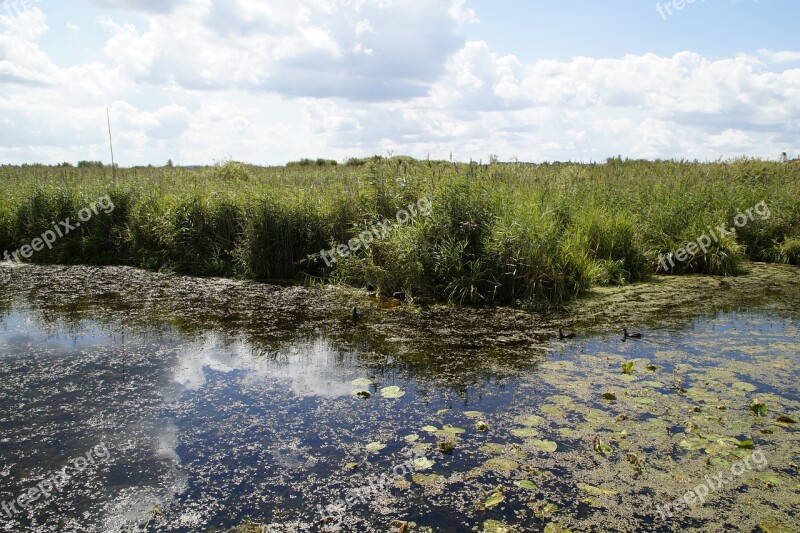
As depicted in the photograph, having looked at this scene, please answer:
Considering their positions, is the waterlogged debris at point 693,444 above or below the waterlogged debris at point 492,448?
above

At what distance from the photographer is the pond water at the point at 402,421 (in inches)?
124

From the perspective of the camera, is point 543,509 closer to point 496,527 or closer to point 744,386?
point 496,527

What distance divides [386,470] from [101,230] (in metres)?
11.1

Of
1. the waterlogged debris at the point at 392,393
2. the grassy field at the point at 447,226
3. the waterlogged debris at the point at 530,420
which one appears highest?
the grassy field at the point at 447,226

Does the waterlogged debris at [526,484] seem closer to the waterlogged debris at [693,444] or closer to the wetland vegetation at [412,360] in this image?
the wetland vegetation at [412,360]

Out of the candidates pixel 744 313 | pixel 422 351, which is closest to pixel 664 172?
pixel 744 313

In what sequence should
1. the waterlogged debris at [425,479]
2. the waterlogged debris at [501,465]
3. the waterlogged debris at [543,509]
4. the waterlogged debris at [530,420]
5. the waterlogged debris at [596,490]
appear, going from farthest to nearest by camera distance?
1. the waterlogged debris at [530,420]
2. the waterlogged debris at [501,465]
3. the waterlogged debris at [425,479]
4. the waterlogged debris at [596,490]
5. the waterlogged debris at [543,509]

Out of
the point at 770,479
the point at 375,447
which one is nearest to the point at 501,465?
the point at 375,447

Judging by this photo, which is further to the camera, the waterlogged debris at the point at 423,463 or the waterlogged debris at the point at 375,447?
the waterlogged debris at the point at 375,447

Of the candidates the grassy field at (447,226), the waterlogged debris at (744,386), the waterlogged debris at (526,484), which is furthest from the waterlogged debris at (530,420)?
the grassy field at (447,226)

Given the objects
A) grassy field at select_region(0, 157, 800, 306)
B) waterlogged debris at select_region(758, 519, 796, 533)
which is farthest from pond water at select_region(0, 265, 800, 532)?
grassy field at select_region(0, 157, 800, 306)

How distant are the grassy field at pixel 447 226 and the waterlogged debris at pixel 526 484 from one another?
4.53 meters

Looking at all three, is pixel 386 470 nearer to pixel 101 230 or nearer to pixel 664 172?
pixel 101 230

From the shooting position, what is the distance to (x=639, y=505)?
314 cm
